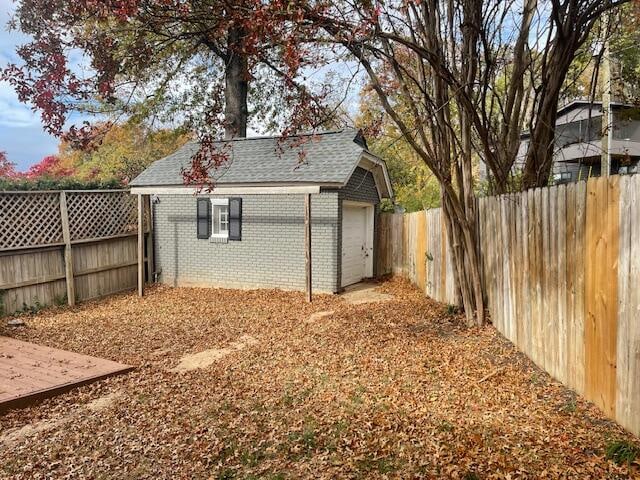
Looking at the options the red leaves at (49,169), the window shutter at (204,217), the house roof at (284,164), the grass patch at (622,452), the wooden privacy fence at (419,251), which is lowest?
the grass patch at (622,452)

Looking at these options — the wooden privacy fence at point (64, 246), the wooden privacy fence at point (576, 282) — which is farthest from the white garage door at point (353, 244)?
the wooden privacy fence at point (576, 282)

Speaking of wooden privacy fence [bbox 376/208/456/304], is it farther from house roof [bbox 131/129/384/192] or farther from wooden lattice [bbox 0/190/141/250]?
wooden lattice [bbox 0/190/141/250]

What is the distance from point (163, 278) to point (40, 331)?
16.8ft

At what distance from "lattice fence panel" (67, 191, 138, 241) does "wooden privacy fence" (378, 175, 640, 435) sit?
8.93m

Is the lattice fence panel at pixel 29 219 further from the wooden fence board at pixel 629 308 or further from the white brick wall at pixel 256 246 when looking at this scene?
the wooden fence board at pixel 629 308

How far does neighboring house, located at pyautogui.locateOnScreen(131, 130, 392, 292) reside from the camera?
36.5 feet

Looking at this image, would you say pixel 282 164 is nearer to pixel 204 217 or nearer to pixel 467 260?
pixel 204 217

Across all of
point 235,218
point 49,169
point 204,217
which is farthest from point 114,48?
point 49,169

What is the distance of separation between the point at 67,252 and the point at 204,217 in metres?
3.44

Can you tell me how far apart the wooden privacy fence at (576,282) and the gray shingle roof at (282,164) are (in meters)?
5.39

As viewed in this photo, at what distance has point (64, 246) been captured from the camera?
10.2 meters

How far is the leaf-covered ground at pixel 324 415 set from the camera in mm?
3236

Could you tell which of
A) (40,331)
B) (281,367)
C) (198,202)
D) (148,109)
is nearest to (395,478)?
(281,367)

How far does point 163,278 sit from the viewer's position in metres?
13.1
